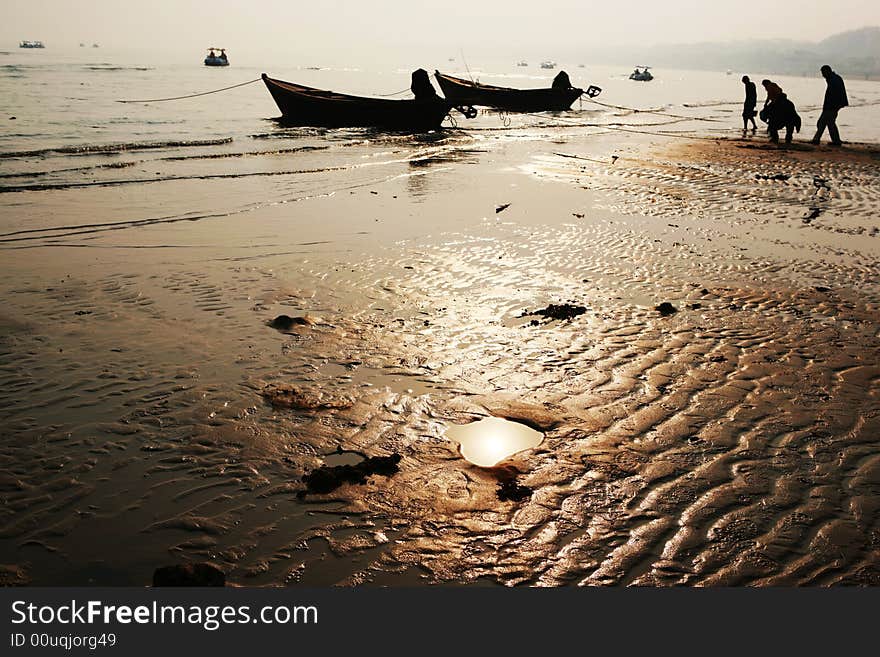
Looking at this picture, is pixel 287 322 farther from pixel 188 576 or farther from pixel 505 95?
pixel 505 95

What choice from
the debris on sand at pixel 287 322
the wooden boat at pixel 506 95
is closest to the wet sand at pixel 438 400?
the debris on sand at pixel 287 322

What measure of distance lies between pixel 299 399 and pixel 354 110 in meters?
23.8

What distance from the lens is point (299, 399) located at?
4938mm

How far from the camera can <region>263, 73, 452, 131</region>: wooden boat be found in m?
26.0

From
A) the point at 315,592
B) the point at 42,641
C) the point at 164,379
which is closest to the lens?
the point at 42,641

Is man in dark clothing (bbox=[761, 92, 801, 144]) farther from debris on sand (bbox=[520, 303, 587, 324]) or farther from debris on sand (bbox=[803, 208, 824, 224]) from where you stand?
debris on sand (bbox=[520, 303, 587, 324])

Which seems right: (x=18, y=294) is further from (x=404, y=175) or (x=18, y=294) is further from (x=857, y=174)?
(x=857, y=174)

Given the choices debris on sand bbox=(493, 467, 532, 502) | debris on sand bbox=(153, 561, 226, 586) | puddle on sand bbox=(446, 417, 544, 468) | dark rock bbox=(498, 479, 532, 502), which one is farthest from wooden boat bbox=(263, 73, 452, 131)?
debris on sand bbox=(153, 561, 226, 586)

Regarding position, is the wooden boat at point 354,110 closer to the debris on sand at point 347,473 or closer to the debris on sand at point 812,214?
the debris on sand at point 812,214

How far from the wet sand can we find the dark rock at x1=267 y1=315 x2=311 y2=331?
0.46 feet

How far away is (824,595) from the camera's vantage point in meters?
3.09

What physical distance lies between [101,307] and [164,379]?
209 centimetres

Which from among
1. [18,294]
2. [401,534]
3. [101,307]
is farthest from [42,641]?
[18,294]

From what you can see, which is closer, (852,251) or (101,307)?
(101,307)
